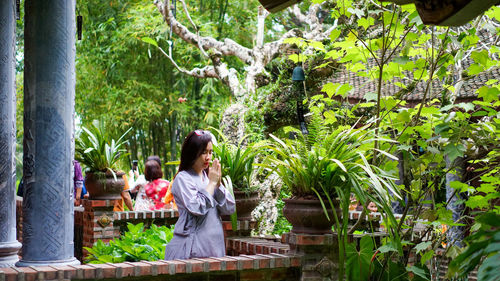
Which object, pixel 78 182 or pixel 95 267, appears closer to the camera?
pixel 95 267

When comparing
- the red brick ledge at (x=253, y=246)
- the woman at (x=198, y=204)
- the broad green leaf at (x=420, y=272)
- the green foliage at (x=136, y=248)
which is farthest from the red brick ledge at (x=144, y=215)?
the broad green leaf at (x=420, y=272)

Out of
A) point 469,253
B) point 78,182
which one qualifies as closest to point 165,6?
point 78,182

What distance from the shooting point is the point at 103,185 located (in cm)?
702

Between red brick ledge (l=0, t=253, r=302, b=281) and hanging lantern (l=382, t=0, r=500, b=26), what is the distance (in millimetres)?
2371

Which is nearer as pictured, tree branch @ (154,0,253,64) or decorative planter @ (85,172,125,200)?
decorative planter @ (85,172,125,200)

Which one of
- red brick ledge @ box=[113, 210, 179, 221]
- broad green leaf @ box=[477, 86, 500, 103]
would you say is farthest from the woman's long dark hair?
red brick ledge @ box=[113, 210, 179, 221]

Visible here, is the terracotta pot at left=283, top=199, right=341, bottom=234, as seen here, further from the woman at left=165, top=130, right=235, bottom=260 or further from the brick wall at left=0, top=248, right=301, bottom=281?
the woman at left=165, top=130, right=235, bottom=260

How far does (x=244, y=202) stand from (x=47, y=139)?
1949mm

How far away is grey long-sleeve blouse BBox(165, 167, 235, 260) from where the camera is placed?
429 centimetres

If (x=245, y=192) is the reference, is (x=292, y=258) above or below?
below

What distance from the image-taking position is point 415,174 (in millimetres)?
4828

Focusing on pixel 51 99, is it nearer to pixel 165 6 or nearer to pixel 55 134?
pixel 55 134

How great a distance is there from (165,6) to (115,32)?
8.79 metres

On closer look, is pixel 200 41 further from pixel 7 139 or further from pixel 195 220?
pixel 195 220
